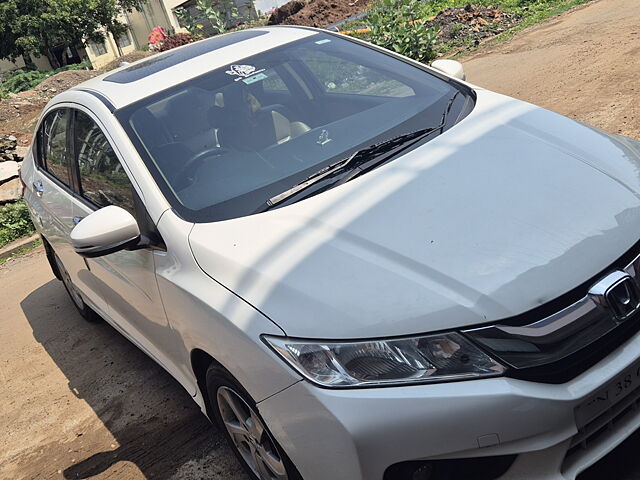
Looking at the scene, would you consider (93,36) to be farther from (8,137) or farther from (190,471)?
(190,471)

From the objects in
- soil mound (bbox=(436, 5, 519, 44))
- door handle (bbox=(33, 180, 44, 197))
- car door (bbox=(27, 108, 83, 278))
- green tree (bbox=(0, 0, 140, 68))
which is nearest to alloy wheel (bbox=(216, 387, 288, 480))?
car door (bbox=(27, 108, 83, 278))

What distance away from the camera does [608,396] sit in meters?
2.25

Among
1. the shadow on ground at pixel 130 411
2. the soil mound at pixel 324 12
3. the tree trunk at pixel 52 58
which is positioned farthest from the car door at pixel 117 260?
the tree trunk at pixel 52 58

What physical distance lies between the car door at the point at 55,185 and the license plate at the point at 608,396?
9.98ft

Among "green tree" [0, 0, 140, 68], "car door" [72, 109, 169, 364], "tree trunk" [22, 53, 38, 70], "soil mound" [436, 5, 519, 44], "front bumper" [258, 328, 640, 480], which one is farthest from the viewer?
"tree trunk" [22, 53, 38, 70]

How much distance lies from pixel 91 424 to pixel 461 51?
975 centimetres

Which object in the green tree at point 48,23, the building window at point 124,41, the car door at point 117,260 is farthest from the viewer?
the building window at point 124,41

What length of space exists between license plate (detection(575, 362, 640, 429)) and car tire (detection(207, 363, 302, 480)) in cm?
96

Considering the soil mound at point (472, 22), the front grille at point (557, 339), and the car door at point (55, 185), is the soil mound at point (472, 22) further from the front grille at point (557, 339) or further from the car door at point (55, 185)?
the front grille at point (557, 339)

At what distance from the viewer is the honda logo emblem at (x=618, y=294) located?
89.4 inches

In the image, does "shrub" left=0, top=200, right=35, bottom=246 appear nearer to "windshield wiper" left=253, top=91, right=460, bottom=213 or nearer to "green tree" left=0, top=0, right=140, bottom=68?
"windshield wiper" left=253, top=91, right=460, bottom=213

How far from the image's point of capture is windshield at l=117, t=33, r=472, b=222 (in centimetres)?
320

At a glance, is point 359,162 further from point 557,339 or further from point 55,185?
point 55,185

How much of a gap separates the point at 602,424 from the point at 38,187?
399 centimetres
